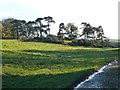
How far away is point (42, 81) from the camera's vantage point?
97.2 feet

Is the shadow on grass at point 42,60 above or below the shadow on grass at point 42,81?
above

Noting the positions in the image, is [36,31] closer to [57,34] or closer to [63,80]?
[57,34]

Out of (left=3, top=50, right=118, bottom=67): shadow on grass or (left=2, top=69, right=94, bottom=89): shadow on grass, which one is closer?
(left=2, top=69, right=94, bottom=89): shadow on grass

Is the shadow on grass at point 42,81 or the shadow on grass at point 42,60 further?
the shadow on grass at point 42,60

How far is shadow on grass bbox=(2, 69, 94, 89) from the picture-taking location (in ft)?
90.3

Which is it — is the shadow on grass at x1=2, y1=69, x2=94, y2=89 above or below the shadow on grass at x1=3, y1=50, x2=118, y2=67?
below

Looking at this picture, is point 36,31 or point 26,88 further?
point 36,31

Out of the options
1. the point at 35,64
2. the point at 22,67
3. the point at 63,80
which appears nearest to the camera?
the point at 63,80

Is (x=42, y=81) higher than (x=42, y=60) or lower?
lower

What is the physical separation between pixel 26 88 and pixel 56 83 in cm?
338

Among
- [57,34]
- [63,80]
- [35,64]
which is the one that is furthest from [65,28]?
[63,80]

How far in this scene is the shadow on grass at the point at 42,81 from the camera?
90.3 ft

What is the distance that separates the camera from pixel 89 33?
538 ft

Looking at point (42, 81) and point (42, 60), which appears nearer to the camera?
point (42, 81)
